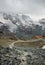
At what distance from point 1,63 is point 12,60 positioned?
263 inches

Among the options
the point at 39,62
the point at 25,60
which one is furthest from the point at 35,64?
the point at 25,60

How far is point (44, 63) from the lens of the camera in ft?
279

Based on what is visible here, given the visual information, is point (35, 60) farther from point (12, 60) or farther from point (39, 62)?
point (12, 60)

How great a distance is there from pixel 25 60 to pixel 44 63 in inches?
446

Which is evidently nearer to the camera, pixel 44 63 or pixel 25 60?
pixel 44 63

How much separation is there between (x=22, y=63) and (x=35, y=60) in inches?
294

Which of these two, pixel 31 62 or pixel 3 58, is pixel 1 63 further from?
pixel 31 62

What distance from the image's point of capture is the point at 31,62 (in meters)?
88.4

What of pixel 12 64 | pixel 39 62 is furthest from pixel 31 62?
pixel 12 64

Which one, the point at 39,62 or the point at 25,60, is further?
the point at 25,60

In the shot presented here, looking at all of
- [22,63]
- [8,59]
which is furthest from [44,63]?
[8,59]

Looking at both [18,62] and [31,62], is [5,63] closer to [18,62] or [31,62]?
[18,62]

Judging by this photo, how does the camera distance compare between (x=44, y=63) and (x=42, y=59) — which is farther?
(x=42, y=59)

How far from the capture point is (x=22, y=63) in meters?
87.1
